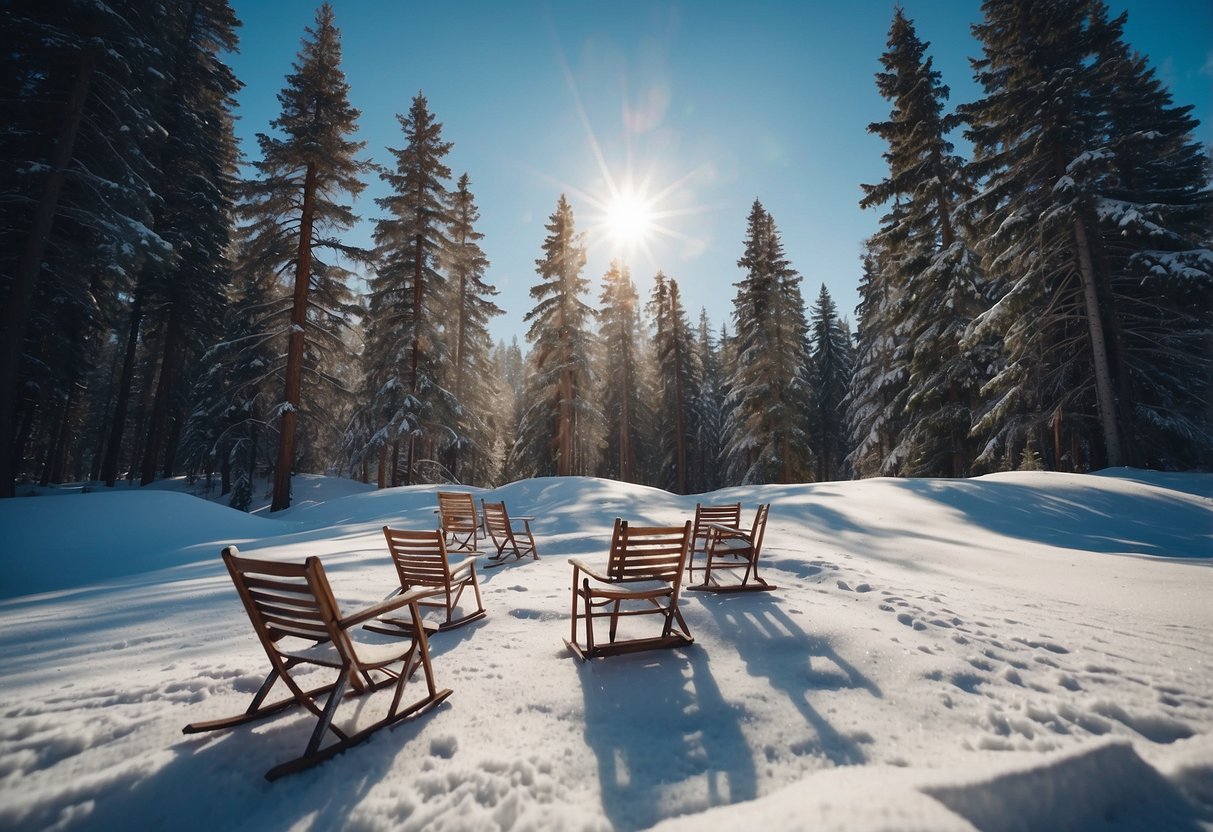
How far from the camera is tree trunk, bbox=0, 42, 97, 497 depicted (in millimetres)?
10531

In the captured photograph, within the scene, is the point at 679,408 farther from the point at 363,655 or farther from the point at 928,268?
the point at 363,655

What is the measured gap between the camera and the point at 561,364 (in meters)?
23.2

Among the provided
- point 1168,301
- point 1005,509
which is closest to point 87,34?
point 1005,509

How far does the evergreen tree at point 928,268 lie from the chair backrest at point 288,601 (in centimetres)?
2001

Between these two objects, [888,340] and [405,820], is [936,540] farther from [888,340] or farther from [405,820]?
[888,340]

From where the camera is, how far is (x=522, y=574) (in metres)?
7.06

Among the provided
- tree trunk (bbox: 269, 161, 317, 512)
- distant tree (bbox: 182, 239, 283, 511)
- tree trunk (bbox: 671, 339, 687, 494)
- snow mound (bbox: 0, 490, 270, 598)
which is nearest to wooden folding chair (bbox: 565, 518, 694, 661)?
snow mound (bbox: 0, 490, 270, 598)

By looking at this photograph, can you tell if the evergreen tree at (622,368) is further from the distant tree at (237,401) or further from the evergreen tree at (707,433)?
the distant tree at (237,401)

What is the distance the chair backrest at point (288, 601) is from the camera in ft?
8.46

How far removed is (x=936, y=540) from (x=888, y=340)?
17034mm

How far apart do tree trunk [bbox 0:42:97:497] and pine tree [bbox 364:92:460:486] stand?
883 cm

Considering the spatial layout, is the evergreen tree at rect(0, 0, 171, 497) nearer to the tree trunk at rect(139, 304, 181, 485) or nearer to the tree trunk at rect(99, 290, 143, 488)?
the tree trunk at rect(99, 290, 143, 488)

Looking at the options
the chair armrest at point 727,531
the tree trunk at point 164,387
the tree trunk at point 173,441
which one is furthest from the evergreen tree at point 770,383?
the tree trunk at point 173,441

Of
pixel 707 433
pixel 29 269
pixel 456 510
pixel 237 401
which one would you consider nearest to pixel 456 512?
pixel 456 510
